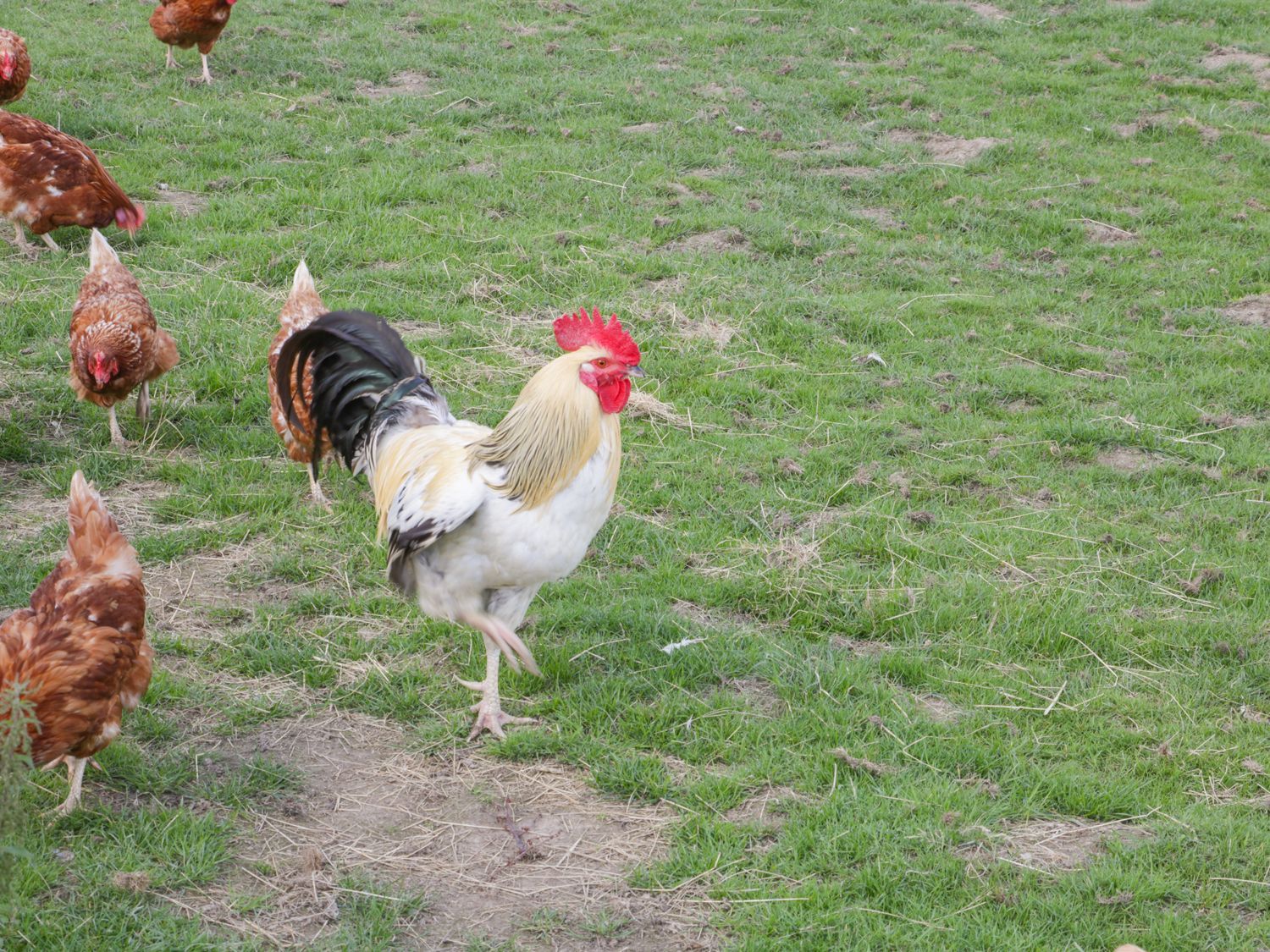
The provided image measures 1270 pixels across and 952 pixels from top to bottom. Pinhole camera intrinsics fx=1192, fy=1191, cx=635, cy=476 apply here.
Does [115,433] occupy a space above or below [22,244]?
below

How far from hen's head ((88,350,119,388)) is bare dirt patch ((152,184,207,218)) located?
3.45 metres

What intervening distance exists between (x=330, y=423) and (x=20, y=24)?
1057 cm

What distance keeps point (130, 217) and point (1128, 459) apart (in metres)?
7.02

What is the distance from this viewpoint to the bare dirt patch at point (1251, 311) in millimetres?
8578

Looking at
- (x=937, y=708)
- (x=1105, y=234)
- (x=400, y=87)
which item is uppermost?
(x=400, y=87)

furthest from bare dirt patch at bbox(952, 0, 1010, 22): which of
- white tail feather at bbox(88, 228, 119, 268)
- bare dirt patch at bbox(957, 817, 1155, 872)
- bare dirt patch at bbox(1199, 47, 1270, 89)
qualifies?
bare dirt patch at bbox(957, 817, 1155, 872)

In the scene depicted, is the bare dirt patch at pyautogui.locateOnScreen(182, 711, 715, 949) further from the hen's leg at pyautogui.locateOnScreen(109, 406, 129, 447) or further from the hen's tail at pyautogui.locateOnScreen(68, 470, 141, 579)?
the hen's leg at pyautogui.locateOnScreen(109, 406, 129, 447)

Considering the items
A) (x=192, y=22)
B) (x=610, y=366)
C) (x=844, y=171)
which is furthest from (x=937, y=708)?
(x=192, y=22)

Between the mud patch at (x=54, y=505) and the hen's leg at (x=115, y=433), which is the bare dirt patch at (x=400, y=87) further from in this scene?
the mud patch at (x=54, y=505)

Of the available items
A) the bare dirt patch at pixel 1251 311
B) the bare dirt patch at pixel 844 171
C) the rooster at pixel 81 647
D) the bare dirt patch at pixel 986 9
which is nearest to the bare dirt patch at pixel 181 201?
the bare dirt patch at pixel 844 171

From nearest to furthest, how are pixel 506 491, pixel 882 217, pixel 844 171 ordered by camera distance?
pixel 506 491 → pixel 882 217 → pixel 844 171

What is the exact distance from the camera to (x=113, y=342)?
6.36 metres

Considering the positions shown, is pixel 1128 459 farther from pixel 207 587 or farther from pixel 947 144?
pixel 947 144

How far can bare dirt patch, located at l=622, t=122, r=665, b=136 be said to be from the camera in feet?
37.2
